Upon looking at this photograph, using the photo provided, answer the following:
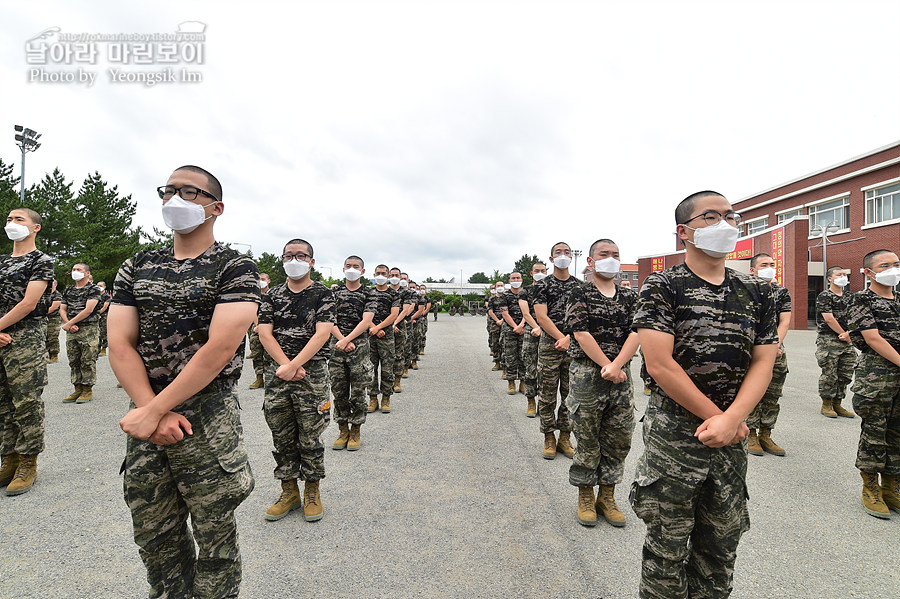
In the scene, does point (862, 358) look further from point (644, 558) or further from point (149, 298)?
point (149, 298)

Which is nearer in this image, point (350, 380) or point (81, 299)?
point (350, 380)

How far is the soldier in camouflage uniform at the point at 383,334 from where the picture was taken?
6.58m

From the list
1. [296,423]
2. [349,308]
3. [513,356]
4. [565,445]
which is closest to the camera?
[296,423]

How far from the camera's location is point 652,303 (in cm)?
206

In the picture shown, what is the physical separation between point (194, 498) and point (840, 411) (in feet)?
30.0

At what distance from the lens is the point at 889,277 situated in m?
3.86

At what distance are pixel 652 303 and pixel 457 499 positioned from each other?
2743 mm

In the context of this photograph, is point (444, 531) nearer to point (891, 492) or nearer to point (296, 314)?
point (296, 314)

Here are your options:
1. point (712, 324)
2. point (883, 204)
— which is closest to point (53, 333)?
point (712, 324)

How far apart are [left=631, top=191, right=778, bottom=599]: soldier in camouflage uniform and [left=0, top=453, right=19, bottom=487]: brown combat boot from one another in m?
5.68

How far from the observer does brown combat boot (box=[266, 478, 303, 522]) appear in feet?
11.5

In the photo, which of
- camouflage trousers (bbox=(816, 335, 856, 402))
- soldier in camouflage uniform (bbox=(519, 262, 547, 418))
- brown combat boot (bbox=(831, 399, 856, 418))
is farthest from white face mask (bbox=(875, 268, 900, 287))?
brown combat boot (bbox=(831, 399, 856, 418))

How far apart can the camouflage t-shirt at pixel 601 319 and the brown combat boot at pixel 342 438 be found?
3.27 meters

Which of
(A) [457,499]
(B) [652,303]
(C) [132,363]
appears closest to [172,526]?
(C) [132,363]
